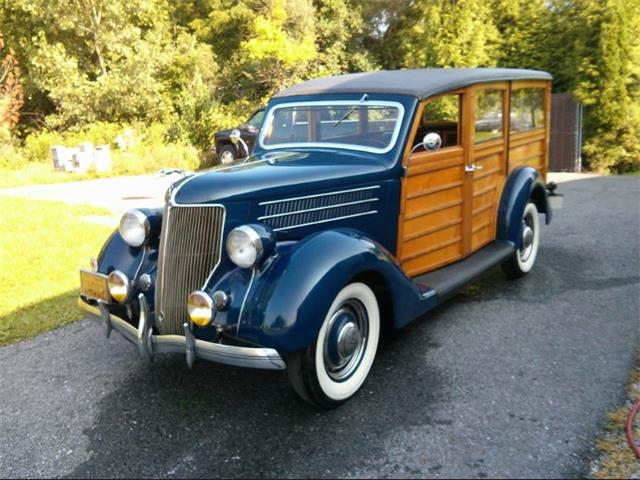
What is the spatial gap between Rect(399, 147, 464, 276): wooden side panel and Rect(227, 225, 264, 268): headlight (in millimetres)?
1397

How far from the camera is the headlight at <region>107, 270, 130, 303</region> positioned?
3.25 meters

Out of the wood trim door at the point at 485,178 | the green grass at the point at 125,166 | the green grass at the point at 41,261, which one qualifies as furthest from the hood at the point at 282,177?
the green grass at the point at 125,166

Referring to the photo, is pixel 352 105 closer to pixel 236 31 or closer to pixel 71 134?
pixel 71 134

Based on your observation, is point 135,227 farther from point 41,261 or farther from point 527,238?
point 527,238

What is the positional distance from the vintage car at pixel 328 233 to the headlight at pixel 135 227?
1cm

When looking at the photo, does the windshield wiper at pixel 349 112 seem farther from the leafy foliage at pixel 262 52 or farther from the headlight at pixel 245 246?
the leafy foliage at pixel 262 52

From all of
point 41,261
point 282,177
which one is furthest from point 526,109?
point 41,261

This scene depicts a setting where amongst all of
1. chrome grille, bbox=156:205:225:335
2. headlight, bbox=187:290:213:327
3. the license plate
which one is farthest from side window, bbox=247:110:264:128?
headlight, bbox=187:290:213:327

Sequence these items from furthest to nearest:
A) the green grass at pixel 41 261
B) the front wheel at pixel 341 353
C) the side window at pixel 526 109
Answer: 1. the side window at pixel 526 109
2. the green grass at pixel 41 261
3. the front wheel at pixel 341 353

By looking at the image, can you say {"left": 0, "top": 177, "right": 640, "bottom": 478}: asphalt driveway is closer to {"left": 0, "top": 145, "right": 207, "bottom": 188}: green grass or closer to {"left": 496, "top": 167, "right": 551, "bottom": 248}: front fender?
{"left": 496, "top": 167, "right": 551, "bottom": 248}: front fender

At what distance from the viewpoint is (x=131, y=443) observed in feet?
9.30

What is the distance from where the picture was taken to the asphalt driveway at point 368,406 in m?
2.64

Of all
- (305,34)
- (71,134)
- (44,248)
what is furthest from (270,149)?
(305,34)

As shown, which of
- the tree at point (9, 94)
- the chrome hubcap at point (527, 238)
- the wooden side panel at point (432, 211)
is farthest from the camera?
the tree at point (9, 94)
